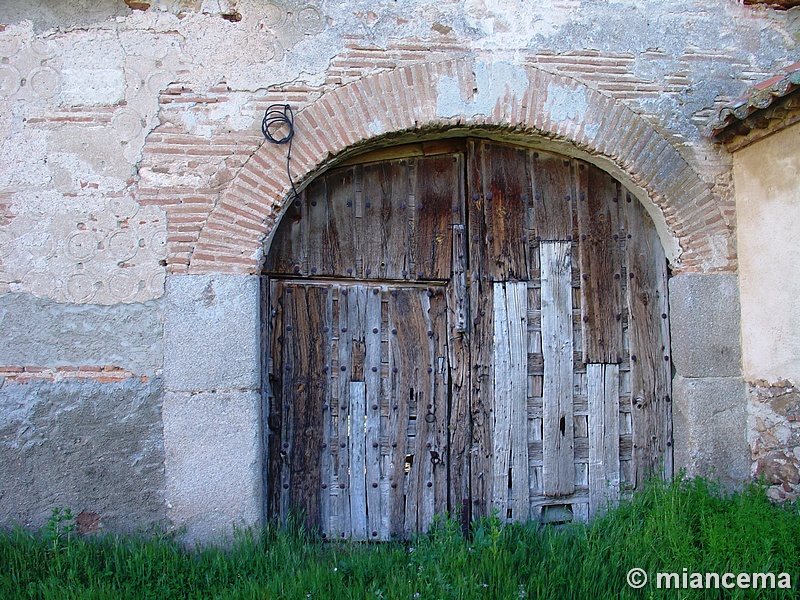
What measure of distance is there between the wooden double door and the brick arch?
26cm

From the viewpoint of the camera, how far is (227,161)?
3.39 m

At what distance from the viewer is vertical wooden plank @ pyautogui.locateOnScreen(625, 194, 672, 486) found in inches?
146

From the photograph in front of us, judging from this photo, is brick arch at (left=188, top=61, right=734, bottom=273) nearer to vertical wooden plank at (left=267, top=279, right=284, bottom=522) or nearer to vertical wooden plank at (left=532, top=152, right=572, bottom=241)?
vertical wooden plank at (left=532, top=152, right=572, bottom=241)

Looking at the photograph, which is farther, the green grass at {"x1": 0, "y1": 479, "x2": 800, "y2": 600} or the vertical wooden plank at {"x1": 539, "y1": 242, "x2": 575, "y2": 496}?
the vertical wooden plank at {"x1": 539, "y1": 242, "x2": 575, "y2": 496}

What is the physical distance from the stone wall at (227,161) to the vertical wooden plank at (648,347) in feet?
0.45

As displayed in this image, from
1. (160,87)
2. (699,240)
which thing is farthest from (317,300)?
(699,240)

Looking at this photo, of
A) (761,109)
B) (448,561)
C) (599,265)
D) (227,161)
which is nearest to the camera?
(448,561)

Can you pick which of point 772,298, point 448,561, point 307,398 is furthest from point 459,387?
point 772,298

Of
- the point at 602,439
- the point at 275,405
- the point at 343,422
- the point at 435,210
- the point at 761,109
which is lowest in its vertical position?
the point at 602,439

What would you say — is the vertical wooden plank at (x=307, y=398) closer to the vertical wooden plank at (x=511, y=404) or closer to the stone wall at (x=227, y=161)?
the stone wall at (x=227, y=161)

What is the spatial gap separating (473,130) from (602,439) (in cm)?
209

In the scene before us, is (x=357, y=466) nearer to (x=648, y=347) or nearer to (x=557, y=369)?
(x=557, y=369)

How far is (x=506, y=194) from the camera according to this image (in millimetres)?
3793

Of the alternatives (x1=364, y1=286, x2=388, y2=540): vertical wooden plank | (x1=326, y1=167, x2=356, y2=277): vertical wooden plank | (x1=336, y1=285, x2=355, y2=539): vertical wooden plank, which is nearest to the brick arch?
(x1=326, y1=167, x2=356, y2=277): vertical wooden plank
